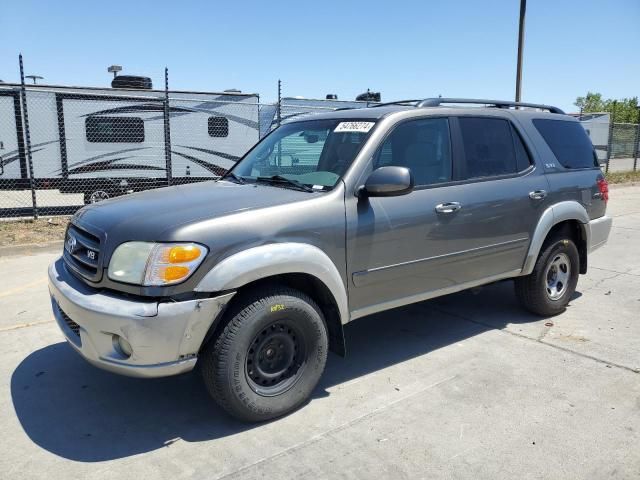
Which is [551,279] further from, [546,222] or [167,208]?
[167,208]

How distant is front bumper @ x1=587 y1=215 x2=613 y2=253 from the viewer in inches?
208

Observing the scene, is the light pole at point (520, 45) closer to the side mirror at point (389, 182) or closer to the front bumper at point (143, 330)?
the side mirror at point (389, 182)

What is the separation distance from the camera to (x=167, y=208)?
3.24 m

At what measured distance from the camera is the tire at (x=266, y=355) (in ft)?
9.86

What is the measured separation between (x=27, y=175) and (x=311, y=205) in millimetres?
10224

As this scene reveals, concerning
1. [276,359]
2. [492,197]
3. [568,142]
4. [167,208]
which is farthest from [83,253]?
[568,142]

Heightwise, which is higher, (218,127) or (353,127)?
(218,127)

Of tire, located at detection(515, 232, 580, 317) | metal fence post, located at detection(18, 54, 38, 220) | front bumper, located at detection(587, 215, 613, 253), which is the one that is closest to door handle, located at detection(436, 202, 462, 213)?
tire, located at detection(515, 232, 580, 317)

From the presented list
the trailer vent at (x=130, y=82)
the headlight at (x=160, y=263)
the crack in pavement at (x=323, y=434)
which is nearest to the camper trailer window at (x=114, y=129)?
the trailer vent at (x=130, y=82)

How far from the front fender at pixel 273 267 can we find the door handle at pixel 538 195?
2078 millimetres

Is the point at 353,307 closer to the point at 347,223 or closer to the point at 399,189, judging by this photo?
the point at 347,223

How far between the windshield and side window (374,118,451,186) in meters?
0.21

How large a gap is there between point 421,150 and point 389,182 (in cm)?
75

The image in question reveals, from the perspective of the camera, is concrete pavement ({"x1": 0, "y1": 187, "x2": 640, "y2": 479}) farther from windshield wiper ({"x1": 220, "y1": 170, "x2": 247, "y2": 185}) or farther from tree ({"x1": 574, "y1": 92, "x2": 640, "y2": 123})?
tree ({"x1": 574, "y1": 92, "x2": 640, "y2": 123})
